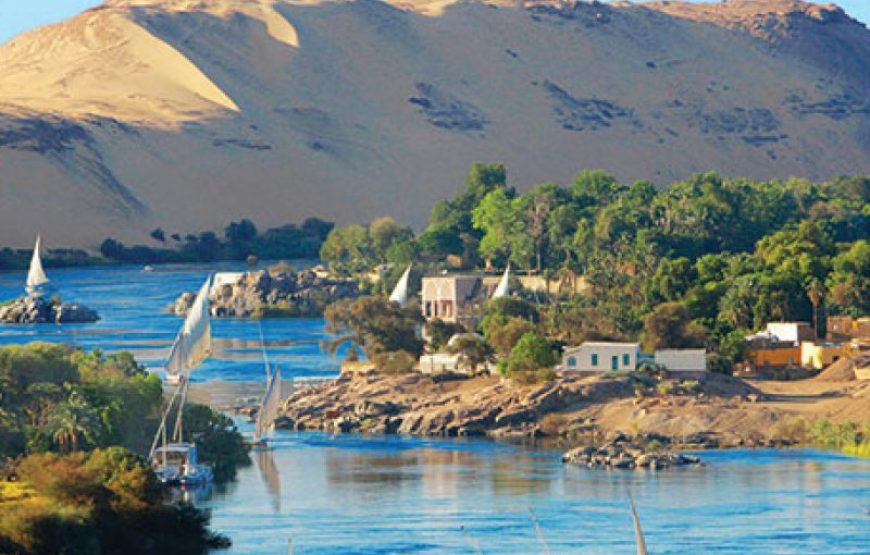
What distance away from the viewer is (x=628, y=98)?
184m

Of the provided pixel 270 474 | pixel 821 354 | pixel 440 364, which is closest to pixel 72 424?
pixel 270 474

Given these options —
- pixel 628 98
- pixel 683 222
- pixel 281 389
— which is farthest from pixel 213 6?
pixel 281 389

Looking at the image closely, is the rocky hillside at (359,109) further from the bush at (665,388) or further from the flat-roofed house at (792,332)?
the bush at (665,388)

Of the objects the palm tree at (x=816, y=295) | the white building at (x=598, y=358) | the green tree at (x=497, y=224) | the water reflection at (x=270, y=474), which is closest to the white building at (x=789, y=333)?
the palm tree at (x=816, y=295)

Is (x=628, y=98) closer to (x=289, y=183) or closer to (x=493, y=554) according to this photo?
Answer: (x=289, y=183)

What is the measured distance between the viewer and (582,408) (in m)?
51.0

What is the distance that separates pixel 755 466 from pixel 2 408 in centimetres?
1288

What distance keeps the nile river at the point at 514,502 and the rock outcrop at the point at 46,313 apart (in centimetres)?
3074

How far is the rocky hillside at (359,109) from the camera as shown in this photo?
144750 millimetres

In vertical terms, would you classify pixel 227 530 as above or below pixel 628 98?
below

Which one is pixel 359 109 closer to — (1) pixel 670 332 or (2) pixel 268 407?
(1) pixel 670 332

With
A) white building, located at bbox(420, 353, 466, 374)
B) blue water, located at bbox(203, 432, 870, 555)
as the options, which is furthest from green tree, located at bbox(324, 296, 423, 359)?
blue water, located at bbox(203, 432, 870, 555)

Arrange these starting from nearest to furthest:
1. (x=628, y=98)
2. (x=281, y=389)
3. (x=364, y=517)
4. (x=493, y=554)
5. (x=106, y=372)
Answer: (x=493, y=554), (x=364, y=517), (x=106, y=372), (x=281, y=389), (x=628, y=98)

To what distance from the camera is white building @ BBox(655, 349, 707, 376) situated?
53969 mm
